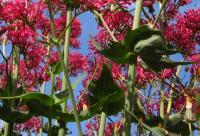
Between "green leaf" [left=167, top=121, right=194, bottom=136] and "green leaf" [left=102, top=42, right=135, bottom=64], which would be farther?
"green leaf" [left=167, top=121, right=194, bottom=136]

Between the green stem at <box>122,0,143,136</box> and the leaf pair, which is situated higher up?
the leaf pair

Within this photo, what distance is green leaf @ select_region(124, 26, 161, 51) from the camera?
6.98 ft

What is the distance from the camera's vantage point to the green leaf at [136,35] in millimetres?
2127

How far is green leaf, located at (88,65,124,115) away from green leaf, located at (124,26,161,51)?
Result: 171 millimetres

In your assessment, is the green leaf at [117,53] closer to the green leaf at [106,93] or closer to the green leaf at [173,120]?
the green leaf at [106,93]

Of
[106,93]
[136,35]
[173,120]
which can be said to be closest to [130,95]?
[106,93]

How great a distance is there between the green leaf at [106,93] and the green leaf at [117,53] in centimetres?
9

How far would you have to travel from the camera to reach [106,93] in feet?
7.53

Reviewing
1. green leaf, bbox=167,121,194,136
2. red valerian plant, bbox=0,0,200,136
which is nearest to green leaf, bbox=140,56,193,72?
red valerian plant, bbox=0,0,200,136

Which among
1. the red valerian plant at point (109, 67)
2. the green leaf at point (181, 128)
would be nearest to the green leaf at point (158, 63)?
the red valerian plant at point (109, 67)

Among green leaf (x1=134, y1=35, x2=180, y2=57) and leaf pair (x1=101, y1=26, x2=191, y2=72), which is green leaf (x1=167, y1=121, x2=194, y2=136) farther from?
green leaf (x1=134, y1=35, x2=180, y2=57)

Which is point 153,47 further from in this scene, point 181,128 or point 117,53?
point 181,128

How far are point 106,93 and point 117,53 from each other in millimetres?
215

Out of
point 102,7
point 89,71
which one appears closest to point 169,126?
point 102,7
